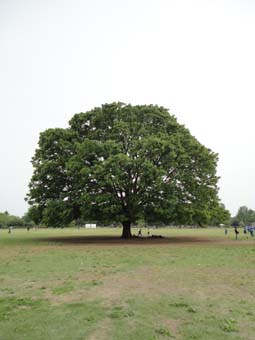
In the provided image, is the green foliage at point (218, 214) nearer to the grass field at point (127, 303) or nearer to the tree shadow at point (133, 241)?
the tree shadow at point (133, 241)

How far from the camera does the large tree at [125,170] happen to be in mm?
29547

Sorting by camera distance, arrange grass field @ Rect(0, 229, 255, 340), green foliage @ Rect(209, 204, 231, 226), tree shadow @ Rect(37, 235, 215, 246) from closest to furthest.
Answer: grass field @ Rect(0, 229, 255, 340) < tree shadow @ Rect(37, 235, 215, 246) < green foliage @ Rect(209, 204, 231, 226)

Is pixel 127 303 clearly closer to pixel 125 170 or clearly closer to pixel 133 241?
pixel 125 170

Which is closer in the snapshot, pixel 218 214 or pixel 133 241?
pixel 133 241

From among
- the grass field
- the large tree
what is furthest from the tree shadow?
the grass field

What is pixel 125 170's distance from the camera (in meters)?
30.0

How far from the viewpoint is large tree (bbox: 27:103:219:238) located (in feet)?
96.9

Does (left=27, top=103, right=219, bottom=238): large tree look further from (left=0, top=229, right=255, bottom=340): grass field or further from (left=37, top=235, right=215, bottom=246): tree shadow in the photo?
(left=0, top=229, right=255, bottom=340): grass field

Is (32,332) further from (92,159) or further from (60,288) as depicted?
(92,159)

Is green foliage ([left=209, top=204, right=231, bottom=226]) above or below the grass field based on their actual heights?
above

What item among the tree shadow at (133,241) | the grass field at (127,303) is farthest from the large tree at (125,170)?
the grass field at (127,303)

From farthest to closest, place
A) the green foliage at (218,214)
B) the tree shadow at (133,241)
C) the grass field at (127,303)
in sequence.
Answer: the green foliage at (218,214), the tree shadow at (133,241), the grass field at (127,303)

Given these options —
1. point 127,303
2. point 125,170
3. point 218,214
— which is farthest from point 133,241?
point 127,303

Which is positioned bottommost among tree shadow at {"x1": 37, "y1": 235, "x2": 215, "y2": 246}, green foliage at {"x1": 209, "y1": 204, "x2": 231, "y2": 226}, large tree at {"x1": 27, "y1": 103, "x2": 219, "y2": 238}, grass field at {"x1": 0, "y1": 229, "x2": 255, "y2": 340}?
tree shadow at {"x1": 37, "y1": 235, "x2": 215, "y2": 246}
